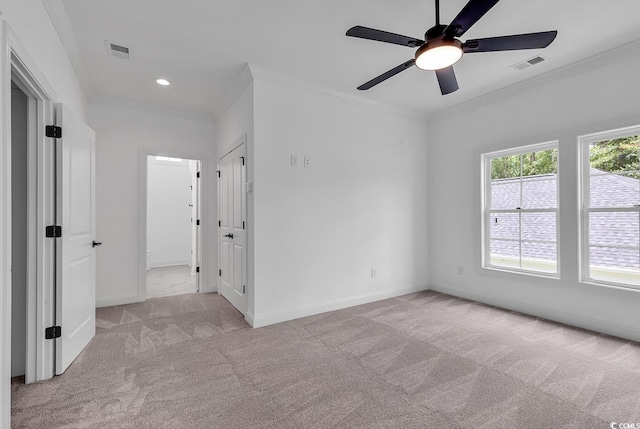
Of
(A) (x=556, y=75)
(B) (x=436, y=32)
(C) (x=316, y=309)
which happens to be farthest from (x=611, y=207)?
(C) (x=316, y=309)

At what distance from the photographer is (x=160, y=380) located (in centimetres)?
218

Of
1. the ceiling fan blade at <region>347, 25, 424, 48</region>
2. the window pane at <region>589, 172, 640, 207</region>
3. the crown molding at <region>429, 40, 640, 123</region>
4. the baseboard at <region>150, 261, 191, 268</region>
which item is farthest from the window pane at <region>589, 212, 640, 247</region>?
the baseboard at <region>150, 261, 191, 268</region>

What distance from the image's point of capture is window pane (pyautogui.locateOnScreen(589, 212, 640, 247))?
2893mm

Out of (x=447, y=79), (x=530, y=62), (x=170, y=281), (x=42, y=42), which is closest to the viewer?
(x=42, y=42)

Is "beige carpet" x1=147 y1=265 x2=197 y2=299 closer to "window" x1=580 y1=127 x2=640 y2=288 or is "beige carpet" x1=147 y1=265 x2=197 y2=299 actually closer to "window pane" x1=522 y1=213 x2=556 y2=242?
"window pane" x1=522 y1=213 x2=556 y2=242

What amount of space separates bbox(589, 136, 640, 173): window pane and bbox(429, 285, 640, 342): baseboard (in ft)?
5.08

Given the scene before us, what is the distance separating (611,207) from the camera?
301cm

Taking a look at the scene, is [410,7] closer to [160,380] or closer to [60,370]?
[160,380]

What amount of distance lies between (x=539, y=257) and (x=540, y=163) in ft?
3.70

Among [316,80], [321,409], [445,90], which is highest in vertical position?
[316,80]

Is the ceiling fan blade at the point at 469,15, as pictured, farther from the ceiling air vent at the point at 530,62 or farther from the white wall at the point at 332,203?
the white wall at the point at 332,203

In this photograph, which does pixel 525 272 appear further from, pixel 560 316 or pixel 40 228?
pixel 40 228

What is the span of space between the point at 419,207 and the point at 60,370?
14.6 feet

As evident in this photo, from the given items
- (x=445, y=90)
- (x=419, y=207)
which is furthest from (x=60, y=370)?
(x=419, y=207)
